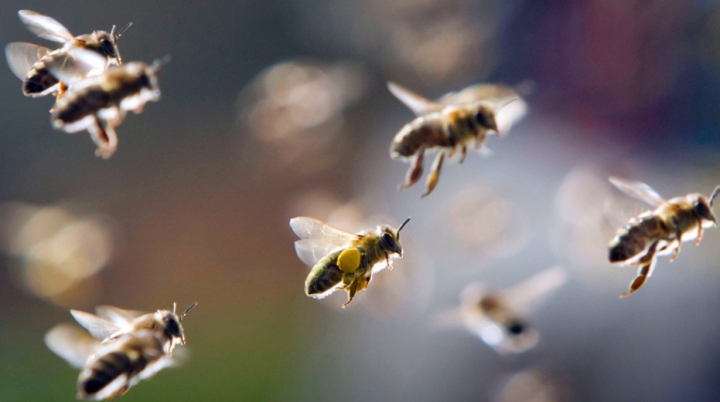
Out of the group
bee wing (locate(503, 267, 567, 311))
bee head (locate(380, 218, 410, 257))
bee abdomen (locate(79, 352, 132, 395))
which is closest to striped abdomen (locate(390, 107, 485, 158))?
bee head (locate(380, 218, 410, 257))

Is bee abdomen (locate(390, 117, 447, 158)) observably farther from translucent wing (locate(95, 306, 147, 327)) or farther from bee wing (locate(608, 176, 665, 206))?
translucent wing (locate(95, 306, 147, 327))

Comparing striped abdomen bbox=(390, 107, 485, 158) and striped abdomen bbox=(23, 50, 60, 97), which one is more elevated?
striped abdomen bbox=(390, 107, 485, 158)

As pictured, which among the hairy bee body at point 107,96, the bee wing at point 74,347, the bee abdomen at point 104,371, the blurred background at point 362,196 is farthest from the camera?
the blurred background at point 362,196

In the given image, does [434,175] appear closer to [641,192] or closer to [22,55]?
[641,192]

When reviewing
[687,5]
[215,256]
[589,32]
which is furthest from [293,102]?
[687,5]

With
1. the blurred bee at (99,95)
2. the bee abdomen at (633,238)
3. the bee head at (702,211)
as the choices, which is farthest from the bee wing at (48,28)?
the bee head at (702,211)

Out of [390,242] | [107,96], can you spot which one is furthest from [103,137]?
[390,242]

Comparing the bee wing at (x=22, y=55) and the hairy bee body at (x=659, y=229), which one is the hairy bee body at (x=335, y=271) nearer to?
the hairy bee body at (x=659, y=229)

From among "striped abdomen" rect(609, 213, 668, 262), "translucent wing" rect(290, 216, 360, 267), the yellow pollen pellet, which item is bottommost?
the yellow pollen pellet
